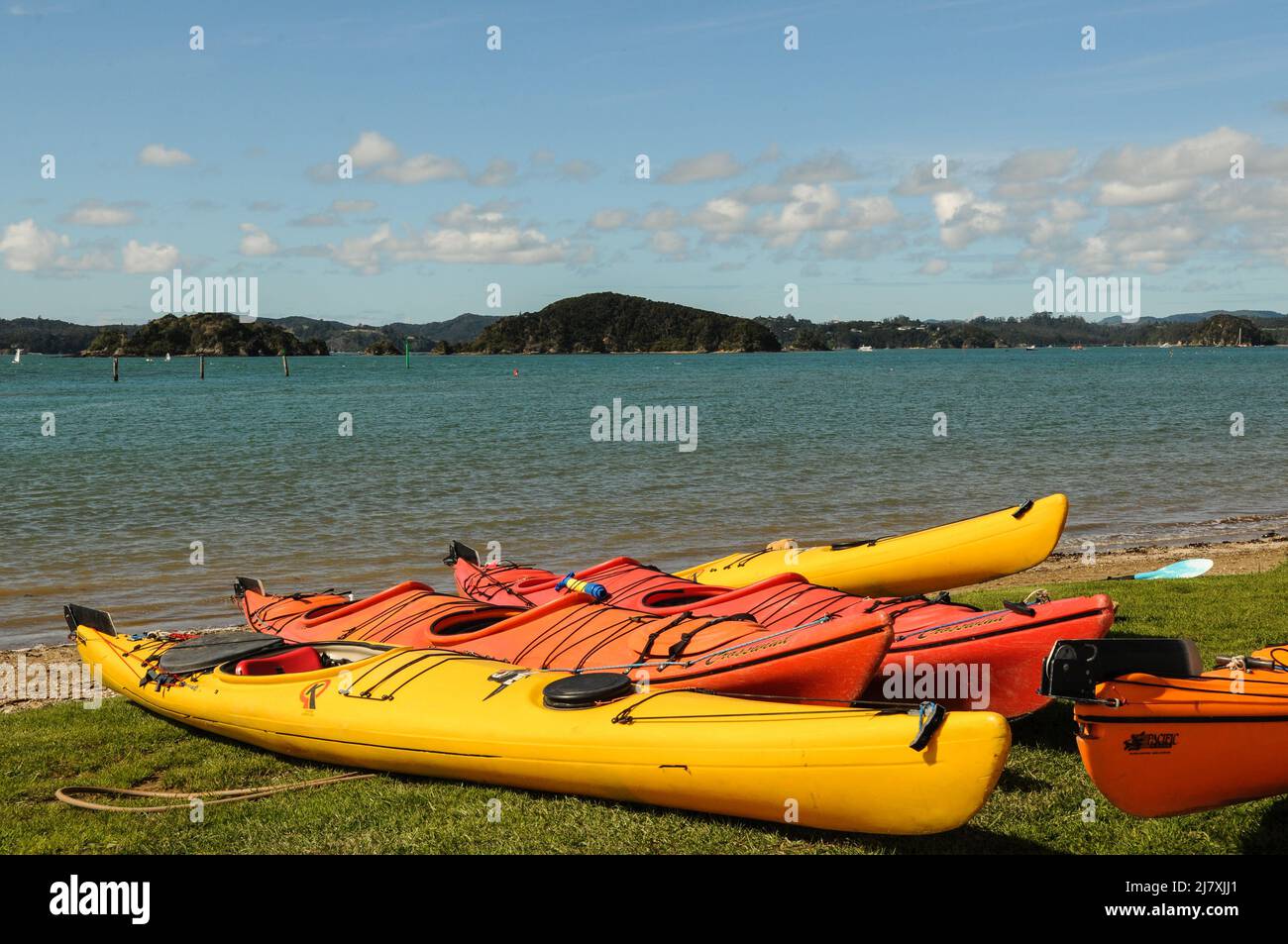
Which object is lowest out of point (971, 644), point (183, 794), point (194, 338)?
point (183, 794)

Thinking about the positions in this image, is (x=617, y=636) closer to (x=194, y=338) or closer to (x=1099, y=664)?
(x=1099, y=664)

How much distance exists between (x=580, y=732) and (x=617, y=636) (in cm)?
169

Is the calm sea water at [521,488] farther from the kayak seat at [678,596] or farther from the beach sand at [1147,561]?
the kayak seat at [678,596]

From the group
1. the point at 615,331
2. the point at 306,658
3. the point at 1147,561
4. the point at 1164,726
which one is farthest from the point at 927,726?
the point at 615,331

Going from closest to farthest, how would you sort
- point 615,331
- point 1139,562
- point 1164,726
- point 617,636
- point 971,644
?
1. point 1164,726
2. point 971,644
3. point 617,636
4. point 1139,562
5. point 615,331

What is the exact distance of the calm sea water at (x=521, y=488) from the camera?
535 inches

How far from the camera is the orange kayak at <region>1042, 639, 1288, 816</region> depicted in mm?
4160

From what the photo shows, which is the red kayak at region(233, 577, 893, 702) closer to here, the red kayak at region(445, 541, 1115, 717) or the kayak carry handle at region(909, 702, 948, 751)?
the red kayak at region(445, 541, 1115, 717)

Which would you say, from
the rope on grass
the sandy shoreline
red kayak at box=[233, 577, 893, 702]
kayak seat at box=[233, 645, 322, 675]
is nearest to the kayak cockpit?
kayak seat at box=[233, 645, 322, 675]

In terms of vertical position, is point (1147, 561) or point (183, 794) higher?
point (1147, 561)

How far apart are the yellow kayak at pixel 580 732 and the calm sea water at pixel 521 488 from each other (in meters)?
4.29

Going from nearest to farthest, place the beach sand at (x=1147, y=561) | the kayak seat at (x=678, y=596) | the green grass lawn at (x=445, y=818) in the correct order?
the green grass lawn at (x=445, y=818) < the kayak seat at (x=678, y=596) < the beach sand at (x=1147, y=561)

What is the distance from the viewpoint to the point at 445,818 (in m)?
5.18

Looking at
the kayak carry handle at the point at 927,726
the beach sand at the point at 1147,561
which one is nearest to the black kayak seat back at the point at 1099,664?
the kayak carry handle at the point at 927,726
